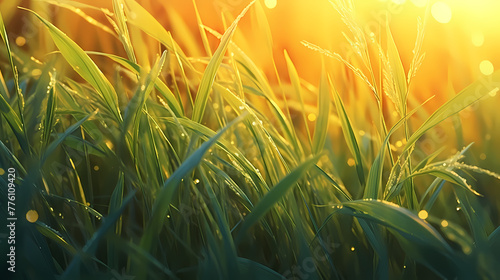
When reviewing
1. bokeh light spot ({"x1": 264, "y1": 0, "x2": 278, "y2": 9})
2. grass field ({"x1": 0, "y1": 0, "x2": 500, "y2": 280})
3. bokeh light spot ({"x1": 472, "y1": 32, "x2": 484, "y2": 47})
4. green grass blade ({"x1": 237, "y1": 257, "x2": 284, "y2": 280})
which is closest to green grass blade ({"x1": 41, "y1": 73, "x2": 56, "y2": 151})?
grass field ({"x1": 0, "y1": 0, "x2": 500, "y2": 280})

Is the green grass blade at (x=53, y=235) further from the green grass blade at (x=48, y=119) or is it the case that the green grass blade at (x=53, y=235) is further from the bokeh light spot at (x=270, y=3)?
the bokeh light spot at (x=270, y=3)

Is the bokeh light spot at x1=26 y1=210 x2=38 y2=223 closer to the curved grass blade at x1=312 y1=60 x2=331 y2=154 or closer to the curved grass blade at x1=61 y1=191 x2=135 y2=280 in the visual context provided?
the curved grass blade at x1=61 y1=191 x2=135 y2=280

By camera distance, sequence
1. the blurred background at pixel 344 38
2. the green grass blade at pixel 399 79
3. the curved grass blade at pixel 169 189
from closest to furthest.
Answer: the curved grass blade at pixel 169 189, the green grass blade at pixel 399 79, the blurred background at pixel 344 38

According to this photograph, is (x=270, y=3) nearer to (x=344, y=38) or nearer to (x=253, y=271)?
(x=344, y=38)

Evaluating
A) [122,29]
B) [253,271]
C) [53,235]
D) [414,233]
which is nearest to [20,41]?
[122,29]

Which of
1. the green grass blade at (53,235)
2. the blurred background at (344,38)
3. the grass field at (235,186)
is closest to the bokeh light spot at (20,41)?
the blurred background at (344,38)

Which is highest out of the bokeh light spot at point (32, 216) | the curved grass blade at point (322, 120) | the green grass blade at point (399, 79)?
the green grass blade at point (399, 79)
